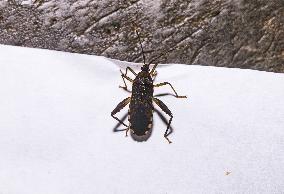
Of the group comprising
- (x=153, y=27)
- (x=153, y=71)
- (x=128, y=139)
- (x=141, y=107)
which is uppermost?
(x=153, y=27)

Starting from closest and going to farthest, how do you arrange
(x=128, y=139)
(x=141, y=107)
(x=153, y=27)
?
(x=153, y=27)
(x=141, y=107)
(x=128, y=139)

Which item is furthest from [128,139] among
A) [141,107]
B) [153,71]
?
[153,71]

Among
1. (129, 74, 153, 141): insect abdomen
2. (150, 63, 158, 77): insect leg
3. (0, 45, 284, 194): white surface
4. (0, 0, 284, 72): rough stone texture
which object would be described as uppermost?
(0, 0, 284, 72): rough stone texture

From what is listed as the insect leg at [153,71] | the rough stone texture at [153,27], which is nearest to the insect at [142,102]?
the insect leg at [153,71]

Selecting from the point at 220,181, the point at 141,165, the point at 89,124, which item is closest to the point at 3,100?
the point at 89,124

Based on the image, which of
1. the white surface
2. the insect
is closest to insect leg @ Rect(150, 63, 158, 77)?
the insect

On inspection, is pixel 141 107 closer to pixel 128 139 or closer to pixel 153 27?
pixel 128 139

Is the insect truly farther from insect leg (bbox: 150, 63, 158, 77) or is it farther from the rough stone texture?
the rough stone texture
